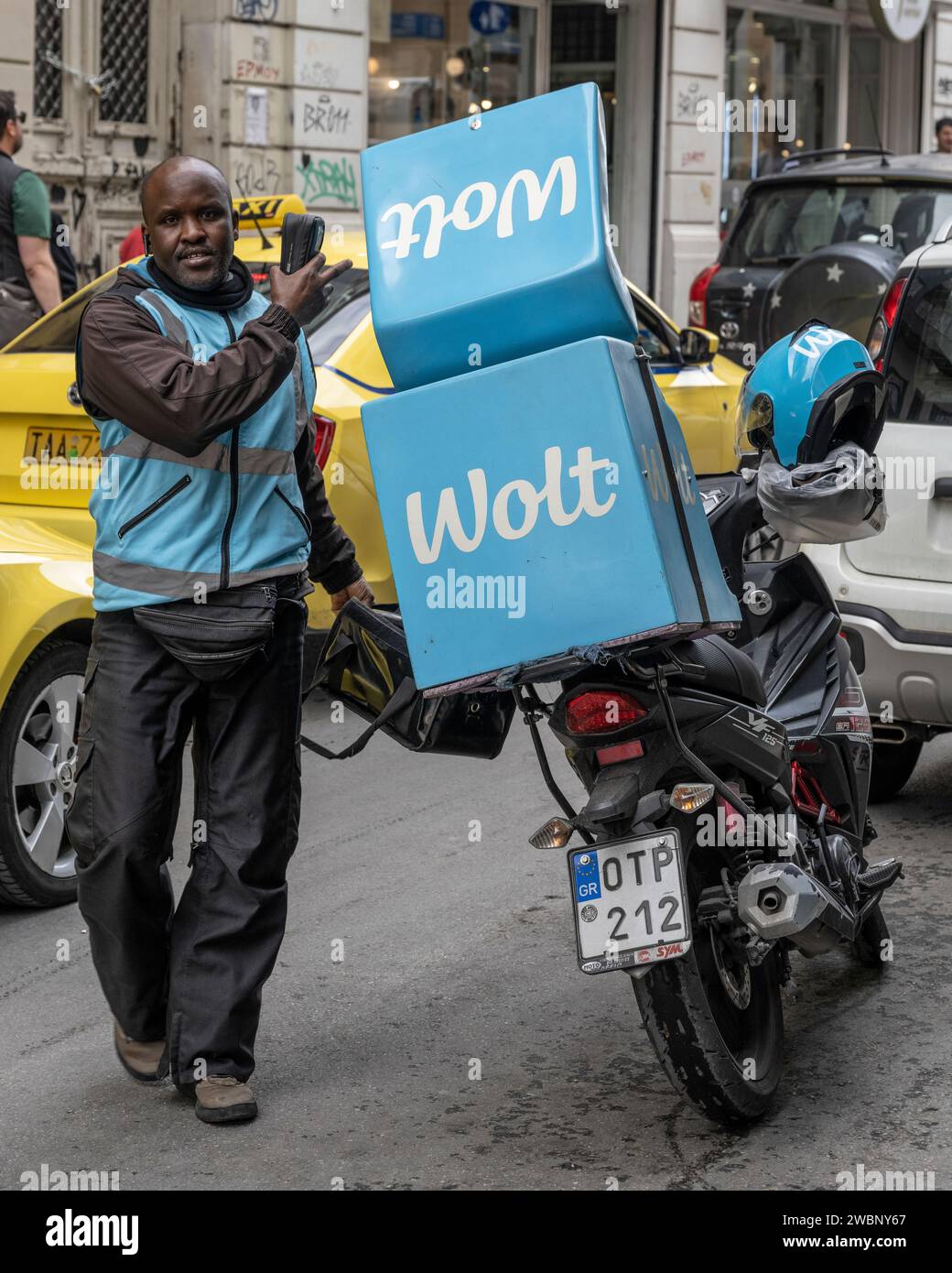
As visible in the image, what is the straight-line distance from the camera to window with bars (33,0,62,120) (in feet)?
44.0

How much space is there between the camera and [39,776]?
203 inches

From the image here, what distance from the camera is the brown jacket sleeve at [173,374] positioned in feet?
11.6

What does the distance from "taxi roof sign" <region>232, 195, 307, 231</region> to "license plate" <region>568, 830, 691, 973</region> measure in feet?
15.9

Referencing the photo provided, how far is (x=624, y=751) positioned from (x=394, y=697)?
452 mm

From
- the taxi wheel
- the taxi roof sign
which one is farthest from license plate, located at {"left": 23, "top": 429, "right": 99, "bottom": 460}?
the taxi roof sign

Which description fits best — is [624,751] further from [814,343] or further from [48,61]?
[48,61]

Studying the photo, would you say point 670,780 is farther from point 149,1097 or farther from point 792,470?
point 149,1097

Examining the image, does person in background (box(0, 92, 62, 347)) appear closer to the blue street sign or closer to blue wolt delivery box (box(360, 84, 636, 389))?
blue wolt delivery box (box(360, 84, 636, 389))

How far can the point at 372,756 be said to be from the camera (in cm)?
691

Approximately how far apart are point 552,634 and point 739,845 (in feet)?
2.49

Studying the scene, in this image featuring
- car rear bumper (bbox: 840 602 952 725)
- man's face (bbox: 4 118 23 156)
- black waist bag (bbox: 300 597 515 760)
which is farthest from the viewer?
man's face (bbox: 4 118 23 156)

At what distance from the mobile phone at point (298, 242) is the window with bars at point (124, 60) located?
10.9 metres

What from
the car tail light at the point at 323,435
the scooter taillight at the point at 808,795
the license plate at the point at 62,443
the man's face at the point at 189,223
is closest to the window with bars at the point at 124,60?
the car tail light at the point at 323,435
